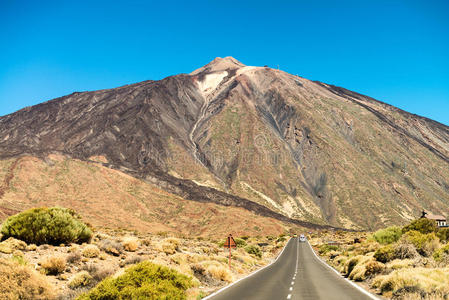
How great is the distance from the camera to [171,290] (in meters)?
9.81

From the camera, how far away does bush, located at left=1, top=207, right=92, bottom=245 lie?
1714cm

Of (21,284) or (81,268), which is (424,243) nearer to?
(81,268)

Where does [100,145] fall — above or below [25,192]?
above

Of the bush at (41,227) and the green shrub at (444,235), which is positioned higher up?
the green shrub at (444,235)

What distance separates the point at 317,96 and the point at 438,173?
5847 cm

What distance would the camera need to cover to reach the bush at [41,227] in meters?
17.1

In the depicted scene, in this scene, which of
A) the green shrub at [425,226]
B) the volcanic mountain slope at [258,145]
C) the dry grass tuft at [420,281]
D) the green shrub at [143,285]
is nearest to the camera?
the green shrub at [143,285]

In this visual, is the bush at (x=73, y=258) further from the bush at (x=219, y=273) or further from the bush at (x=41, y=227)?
the bush at (x=219, y=273)

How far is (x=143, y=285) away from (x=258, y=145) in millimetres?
116778

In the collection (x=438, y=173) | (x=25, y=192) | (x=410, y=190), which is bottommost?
(x=25, y=192)

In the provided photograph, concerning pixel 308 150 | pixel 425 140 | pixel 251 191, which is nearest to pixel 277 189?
pixel 251 191

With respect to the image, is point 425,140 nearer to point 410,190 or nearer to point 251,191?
point 410,190

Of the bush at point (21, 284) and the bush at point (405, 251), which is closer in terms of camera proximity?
the bush at point (21, 284)

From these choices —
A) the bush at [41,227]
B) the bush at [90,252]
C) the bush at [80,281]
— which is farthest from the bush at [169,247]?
the bush at [80,281]
